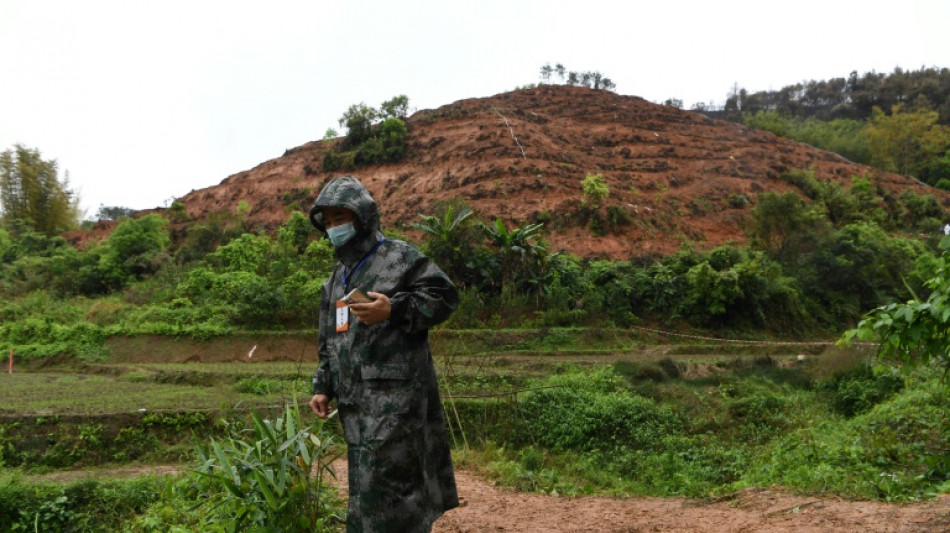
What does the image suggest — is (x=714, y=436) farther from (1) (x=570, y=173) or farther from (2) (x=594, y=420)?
(1) (x=570, y=173)

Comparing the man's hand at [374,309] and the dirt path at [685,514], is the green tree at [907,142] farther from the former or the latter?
the man's hand at [374,309]

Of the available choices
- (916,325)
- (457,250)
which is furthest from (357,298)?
(457,250)

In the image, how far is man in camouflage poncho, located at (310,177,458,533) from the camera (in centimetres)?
291

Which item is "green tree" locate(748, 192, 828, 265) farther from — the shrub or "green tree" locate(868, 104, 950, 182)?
"green tree" locate(868, 104, 950, 182)

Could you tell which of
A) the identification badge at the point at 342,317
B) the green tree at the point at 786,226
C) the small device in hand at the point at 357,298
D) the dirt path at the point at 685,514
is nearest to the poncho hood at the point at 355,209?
the identification badge at the point at 342,317

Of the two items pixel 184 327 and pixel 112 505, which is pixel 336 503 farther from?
pixel 184 327

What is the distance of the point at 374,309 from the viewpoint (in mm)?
2859

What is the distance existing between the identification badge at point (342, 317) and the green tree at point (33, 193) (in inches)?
1441

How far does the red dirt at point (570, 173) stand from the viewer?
2984 cm

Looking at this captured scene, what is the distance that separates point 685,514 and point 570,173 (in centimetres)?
2950

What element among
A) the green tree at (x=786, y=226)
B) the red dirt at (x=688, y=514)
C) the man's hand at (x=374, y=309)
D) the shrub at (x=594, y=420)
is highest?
the green tree at (x=786, y=226)

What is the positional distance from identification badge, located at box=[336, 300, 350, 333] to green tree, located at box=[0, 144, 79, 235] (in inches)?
1441

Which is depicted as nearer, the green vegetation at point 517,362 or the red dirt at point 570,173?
the green vegetation at point 517,362

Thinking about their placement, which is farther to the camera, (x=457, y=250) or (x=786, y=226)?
(x=786, y=226)
